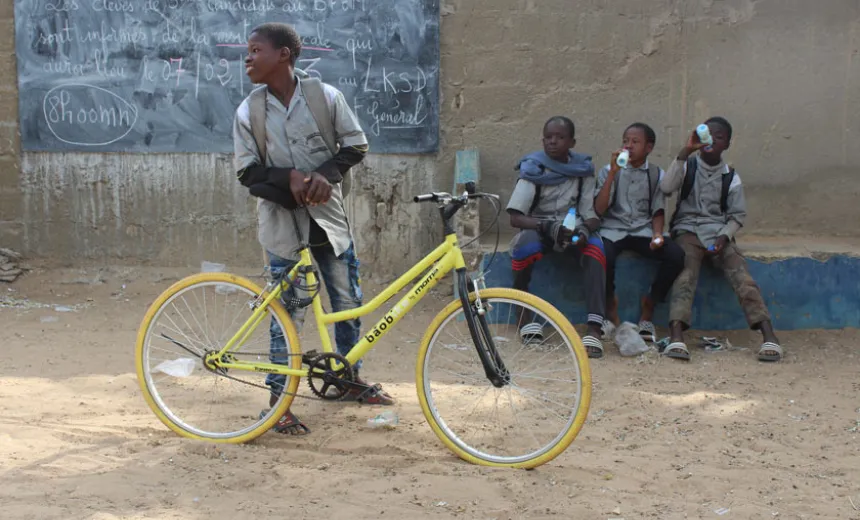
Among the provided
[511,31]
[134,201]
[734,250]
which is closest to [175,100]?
[134,201]

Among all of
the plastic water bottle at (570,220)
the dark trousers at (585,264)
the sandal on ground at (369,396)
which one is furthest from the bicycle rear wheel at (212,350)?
the plastic water bottle at (570,220)

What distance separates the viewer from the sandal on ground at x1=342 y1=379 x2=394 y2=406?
381 centimetres

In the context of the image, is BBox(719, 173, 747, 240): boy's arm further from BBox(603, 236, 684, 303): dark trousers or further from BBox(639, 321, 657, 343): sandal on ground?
BBox(639, 321, 657, 343): sandal on ground

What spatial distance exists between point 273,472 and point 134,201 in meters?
3.97

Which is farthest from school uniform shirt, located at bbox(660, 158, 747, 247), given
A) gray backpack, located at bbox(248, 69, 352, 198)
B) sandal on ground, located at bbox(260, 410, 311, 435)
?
sandal on ground, located at bbox(260, 410, 311, 435)

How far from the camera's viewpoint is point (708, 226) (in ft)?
19.1

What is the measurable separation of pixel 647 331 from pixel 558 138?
4.50 ft

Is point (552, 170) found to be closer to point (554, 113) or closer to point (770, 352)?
→ point (554, 113)

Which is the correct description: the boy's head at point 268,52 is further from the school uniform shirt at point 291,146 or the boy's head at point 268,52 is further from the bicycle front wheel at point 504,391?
the bicycle front wheel at point 504,391

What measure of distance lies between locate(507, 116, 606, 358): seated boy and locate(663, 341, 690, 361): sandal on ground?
0.48 meters

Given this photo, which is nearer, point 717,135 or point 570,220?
point 570,220

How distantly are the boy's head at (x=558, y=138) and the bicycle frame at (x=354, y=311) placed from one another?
90.5 inches

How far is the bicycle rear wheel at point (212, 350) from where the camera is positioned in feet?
12.3

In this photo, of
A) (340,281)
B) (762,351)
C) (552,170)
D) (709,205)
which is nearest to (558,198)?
(552,170)
